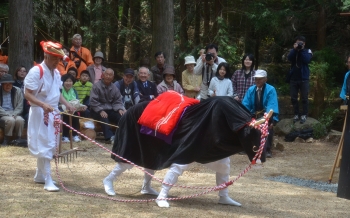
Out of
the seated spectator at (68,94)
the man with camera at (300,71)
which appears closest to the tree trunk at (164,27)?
the seated spectator at (68,94)

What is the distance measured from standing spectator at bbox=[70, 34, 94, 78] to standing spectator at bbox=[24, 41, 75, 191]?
605 cm

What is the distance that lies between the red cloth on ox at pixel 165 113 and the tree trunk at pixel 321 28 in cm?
1029

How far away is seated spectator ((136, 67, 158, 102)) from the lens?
1148 centimetres

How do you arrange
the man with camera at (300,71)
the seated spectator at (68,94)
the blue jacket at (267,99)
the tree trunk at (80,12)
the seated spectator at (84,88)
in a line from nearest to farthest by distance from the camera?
1. the blue jacket at (267,99)
2. the seated spectator at (68,94)
3. the seated spectator at (84,88)
4. the man with camera at (300,71)
5. the tree trunk at (80,12)

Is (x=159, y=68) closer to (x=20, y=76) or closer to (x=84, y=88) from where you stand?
(x=84, y=88)

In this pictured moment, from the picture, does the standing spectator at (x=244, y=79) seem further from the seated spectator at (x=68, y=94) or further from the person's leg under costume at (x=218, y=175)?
the person's leg under costume at (x=218, y=175)

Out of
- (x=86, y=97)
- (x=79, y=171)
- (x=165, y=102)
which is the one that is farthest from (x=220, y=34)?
(x=165, y=102)

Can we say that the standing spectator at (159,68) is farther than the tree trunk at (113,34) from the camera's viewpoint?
No

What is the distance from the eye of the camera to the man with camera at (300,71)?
12852 millimetres

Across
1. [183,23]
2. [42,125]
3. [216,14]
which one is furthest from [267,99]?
[183,23]

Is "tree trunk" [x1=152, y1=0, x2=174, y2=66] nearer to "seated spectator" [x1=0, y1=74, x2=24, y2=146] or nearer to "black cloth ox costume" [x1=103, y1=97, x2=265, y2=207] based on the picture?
"seated spectator" [x1=0, y1=74, x2=24, y2=146]

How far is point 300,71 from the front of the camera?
13.1m

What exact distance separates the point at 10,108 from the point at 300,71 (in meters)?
6.47

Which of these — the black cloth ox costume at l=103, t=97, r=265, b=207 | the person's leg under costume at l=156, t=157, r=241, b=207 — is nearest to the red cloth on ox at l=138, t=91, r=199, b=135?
the black cloth ox costume at l=103, t=97, r=265, b=207
